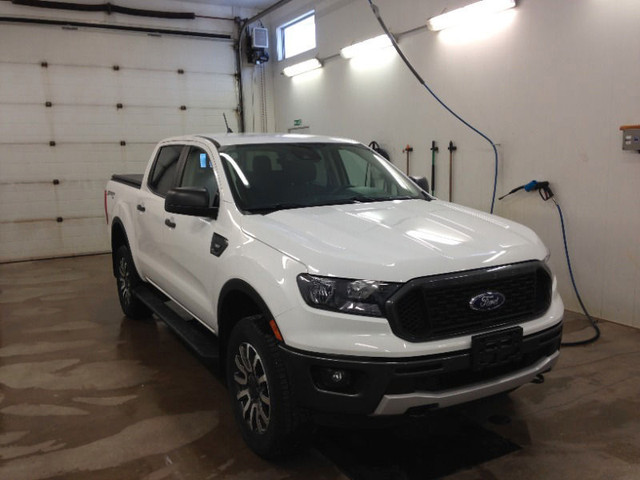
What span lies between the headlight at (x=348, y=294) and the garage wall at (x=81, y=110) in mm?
7875

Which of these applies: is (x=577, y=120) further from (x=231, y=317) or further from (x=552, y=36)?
(x=231, y=317)

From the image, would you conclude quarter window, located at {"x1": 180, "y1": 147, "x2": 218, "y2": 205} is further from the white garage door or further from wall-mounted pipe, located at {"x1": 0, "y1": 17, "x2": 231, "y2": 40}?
wall-mounted pipe, located at {"x1": 0, "y1": 17, "x2": 231, "y2": 40}

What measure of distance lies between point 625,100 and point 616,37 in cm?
52

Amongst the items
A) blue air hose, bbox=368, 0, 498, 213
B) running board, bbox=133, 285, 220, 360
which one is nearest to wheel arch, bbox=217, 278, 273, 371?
running board, bbox=133, 285, 220, 360

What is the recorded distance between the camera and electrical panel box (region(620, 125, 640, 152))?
4.18 m

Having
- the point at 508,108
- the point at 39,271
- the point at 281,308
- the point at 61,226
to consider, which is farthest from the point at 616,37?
the point at 61,226

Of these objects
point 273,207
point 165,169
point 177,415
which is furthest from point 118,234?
point 273,207

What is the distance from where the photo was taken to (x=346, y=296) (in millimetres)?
2164

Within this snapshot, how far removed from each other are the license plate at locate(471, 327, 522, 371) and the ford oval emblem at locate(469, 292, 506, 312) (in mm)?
111

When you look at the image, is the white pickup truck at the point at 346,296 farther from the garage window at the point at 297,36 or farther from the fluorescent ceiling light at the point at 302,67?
the garage window at the point at 297,36

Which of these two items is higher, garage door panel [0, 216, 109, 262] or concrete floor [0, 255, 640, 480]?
garage door panel [0, 216, 109, 262]

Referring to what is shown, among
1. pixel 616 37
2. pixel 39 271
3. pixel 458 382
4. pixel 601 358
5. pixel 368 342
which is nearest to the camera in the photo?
pixel 368 342

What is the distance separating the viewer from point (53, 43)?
27.9ft

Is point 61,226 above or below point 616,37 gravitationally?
below
